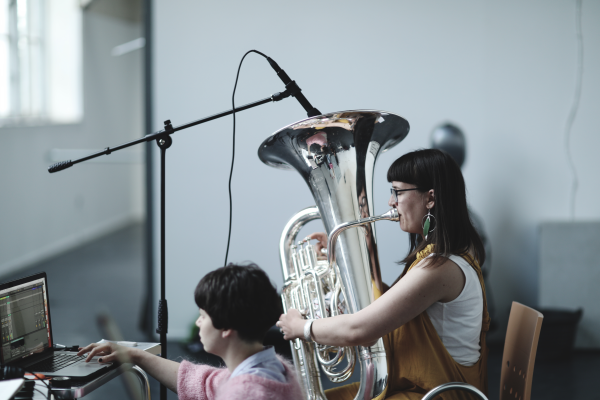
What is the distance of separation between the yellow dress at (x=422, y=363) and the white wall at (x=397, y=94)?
1.64 meters

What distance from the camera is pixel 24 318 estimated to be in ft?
4.08

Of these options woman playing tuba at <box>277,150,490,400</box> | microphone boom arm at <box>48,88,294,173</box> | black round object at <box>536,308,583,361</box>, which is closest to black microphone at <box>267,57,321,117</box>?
microphone boom arm at <box>48,88,294,173</box>

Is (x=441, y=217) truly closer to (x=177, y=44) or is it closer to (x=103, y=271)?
(x=177, y=44)

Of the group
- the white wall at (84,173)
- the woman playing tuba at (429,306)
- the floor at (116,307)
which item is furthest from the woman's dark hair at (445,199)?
the white wall at (84,173)

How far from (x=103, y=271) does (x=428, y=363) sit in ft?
13.6

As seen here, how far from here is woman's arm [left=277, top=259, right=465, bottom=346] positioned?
1222 mm

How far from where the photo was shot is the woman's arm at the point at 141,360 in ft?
4.02

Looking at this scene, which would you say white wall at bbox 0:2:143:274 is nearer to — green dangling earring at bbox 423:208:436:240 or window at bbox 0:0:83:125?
window at bbox 0:0:83:125

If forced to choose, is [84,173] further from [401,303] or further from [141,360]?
[401,303]

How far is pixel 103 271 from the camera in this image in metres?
4.88

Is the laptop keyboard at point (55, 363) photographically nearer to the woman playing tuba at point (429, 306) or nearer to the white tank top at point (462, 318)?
the woman playing tuba at point (429, 306)

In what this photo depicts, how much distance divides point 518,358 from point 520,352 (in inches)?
0.6

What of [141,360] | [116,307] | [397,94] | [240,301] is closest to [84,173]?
[116,307]

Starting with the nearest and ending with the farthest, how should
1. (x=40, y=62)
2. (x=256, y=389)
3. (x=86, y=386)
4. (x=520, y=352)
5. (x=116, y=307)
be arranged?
(x=256, y=389) < (x=86, y=386) < (x=520, y=352) < (x=116, y=307) < (x=40, y=62)
